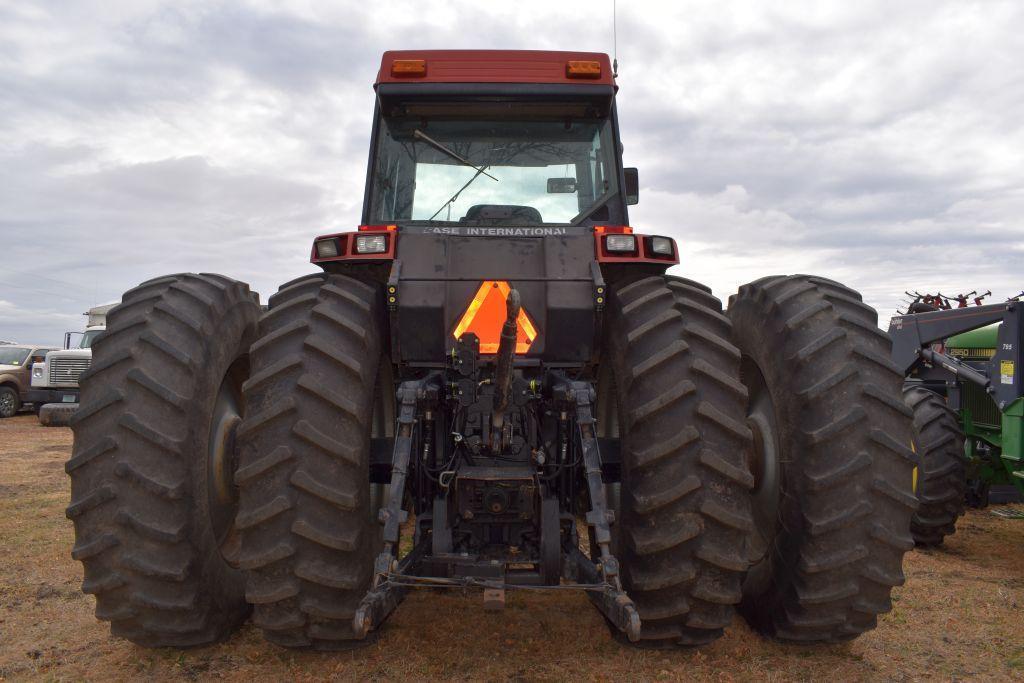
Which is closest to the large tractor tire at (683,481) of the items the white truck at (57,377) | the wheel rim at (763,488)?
the wheel rim at (763,488)

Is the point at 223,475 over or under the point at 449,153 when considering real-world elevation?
under

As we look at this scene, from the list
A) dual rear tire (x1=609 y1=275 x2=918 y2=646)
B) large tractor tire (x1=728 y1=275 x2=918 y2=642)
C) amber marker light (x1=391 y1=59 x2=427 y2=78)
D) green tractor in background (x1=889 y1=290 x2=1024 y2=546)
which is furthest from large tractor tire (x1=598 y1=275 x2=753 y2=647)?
green tractor in background (x1=889 y1=290 x2=1024 y2=546)

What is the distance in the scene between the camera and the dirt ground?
387cm

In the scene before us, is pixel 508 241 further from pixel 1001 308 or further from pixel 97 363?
pixel 1001 308

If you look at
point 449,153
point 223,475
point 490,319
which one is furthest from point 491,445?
point 449,153

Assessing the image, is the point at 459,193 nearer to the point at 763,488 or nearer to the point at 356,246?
the point at 356,246

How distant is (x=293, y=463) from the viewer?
331cm

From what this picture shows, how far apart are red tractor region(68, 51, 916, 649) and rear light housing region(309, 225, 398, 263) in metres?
0.01

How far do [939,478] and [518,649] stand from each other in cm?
497

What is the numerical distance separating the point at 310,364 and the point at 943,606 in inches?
183

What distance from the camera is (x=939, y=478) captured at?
7.09 meters

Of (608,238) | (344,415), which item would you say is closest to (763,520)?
(608,238)

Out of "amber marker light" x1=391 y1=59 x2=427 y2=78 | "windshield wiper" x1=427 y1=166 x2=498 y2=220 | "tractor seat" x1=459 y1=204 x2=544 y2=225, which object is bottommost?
"tractor seat" x1=459 y1=204 x2=544 y2=225

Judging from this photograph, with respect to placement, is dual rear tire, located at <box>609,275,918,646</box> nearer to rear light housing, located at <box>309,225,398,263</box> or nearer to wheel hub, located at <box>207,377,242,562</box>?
rear light housing, located at <box>309,225,398,263</box>
